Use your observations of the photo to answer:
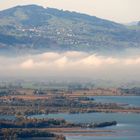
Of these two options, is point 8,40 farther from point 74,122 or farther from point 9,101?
point 74,122

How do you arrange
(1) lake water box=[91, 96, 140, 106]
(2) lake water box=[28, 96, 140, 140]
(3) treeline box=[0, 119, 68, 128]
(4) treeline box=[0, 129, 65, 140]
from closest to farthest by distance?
(4) treeline box=[0, 129, 65, 140]
(2) lake water box=[28, 96, 140, 140]
(3) treeline box=[0, 119, 68, 128]
(1) lake water box=[91, 96, 140, 106]

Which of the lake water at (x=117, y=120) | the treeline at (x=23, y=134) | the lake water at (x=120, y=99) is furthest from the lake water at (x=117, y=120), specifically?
the lake water at (x=120, y=99)

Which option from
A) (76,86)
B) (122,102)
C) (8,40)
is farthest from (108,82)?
(8,40)

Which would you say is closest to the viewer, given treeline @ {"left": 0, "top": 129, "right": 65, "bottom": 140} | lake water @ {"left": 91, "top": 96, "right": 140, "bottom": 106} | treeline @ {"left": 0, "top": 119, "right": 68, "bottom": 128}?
treeline @ {"left": 0, "top": 129, "right": 65, "bottom": 140}

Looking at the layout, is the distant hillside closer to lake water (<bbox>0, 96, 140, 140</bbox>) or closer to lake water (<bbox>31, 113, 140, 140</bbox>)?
lake water (<bbox>0, 96, 140, 140</bbox>)

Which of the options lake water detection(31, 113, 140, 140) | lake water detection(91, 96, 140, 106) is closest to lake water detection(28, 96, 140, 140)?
lake water detection(31, 113, 140, 140)

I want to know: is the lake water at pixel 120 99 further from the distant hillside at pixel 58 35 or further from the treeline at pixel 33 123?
the distant hillside at pixel 58 35

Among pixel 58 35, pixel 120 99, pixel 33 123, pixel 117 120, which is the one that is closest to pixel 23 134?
pixel 33 123

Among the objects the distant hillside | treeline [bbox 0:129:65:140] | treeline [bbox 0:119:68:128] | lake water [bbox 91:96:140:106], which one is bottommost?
treeline [bbox 0:129:65:140]
